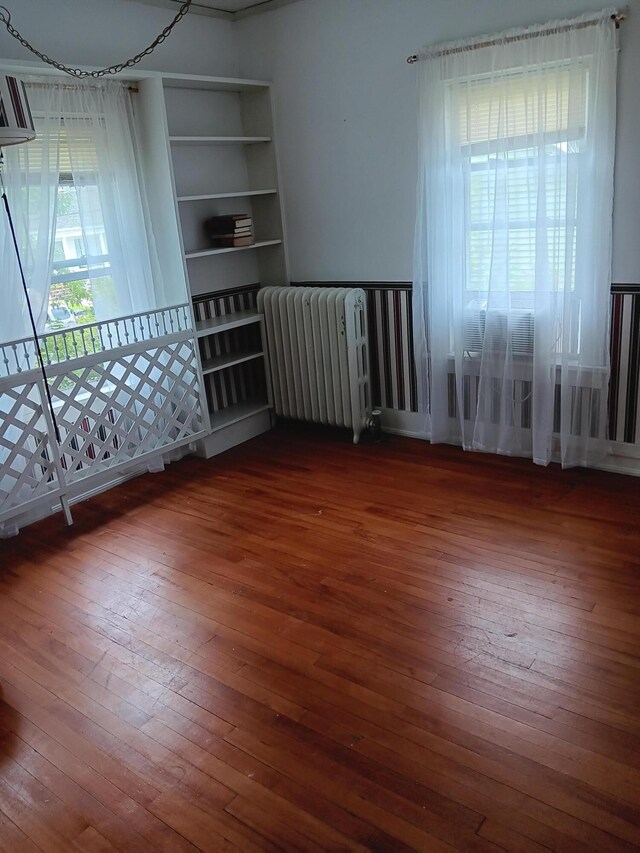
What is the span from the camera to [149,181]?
3885 millimetres

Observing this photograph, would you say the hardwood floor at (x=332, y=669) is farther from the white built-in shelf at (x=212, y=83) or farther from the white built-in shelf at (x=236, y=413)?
the white built-in shelf at (x=212, y=83)

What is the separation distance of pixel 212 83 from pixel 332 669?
3471 millimetres

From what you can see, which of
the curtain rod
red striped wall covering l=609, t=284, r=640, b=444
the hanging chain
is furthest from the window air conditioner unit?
the hanging chain

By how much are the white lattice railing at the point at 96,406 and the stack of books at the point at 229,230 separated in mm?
587

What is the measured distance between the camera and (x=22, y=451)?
330 centimetres

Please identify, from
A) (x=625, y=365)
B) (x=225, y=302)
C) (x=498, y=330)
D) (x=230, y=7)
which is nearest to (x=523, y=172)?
(x=498, y=330)

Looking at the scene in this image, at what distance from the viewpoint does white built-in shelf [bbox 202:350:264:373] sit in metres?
4.27

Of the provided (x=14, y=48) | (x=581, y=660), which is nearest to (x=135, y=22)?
(x=14, y=48)

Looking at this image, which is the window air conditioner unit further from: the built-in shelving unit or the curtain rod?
the built-in shelving unit

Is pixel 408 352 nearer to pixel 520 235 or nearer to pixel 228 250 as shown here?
pixel 520 235

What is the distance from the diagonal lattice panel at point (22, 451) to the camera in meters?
3.23

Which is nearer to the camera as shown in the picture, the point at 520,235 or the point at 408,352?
the point at 520,235

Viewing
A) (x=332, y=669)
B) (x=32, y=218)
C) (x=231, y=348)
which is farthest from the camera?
(x=231, y=348)

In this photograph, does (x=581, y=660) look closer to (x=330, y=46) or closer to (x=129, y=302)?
(x=129, y=302)
